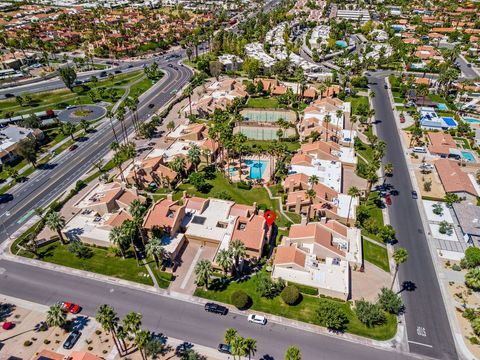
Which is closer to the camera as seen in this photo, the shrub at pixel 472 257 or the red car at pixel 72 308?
the red car at pixel 72 308

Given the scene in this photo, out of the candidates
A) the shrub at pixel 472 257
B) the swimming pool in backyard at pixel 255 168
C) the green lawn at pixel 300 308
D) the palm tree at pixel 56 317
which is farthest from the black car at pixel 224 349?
the swimming pool in backyard at pixel 255 168

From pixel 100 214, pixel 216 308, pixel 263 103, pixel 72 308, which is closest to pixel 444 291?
pixel 216 308

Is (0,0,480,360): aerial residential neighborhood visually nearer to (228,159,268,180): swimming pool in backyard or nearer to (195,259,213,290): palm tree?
(195,259,213,290): palm tree

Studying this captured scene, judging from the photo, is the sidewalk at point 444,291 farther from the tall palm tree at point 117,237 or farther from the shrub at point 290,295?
the tall palm tree at point 117,237

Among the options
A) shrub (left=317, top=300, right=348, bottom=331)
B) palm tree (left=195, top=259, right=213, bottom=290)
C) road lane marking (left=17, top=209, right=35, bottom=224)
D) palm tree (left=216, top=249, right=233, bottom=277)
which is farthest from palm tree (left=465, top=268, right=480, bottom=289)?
road lane marking (left=17, top=209, right=35, bottom=224)

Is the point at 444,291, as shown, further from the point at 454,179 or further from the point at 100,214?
the point at 100,214

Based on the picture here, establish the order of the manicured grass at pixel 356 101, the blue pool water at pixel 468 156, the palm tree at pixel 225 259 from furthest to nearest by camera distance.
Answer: the manicured grass at pixel 356 101 → the blue pool water at pixel 468 156 → the palm tree at pixel 225 259
